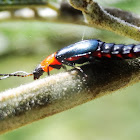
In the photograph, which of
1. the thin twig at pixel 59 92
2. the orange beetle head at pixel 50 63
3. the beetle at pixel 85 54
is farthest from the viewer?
the orange beetle head at pixel 50 63

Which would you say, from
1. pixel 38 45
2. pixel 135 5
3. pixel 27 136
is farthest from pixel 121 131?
pixel 135 5

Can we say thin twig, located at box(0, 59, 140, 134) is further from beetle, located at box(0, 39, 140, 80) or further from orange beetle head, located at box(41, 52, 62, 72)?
orange beetle head, located at box(41, 52, 62, 72)

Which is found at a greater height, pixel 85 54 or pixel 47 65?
pixel 85 54

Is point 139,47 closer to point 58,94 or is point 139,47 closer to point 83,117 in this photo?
point 58,94

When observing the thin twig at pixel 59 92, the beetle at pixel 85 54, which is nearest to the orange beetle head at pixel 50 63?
the beetle at pixel 85 54

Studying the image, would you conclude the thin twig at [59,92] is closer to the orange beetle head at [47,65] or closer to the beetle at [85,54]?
the beetle at [85,54]

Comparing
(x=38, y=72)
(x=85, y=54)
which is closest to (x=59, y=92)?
(x=85, y=54)

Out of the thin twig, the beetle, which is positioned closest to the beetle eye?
the beetle

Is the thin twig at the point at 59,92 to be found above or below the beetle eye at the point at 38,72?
above

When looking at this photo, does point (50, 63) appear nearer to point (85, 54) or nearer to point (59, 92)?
point (85, 54)
